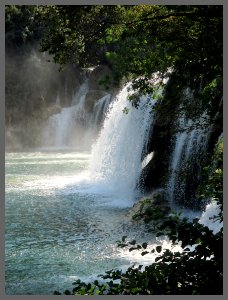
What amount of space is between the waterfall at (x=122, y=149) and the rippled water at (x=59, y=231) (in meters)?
0.82

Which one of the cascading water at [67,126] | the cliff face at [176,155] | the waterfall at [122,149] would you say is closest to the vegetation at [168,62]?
the cliff face at [176,155]

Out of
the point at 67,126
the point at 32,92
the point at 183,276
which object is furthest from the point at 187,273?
the point at 32,92

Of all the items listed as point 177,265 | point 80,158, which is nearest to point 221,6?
point 177,265

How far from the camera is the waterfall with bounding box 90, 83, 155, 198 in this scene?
60.4 feet

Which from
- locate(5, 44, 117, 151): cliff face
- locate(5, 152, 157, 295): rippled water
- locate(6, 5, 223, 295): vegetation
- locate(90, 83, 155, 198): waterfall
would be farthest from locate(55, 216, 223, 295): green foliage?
locate(5, 44, 117, 151): cliff face

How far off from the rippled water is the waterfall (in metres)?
0.82

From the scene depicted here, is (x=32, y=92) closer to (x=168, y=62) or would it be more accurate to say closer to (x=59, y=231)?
(x=59, y=231)

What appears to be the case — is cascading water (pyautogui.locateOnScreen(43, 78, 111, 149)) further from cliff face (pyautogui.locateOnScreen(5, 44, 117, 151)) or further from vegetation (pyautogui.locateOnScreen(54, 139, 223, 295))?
vegetation (pyautogui.locateOnScreen(54, 139, 223, 295))

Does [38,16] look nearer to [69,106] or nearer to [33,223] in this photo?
[33,223]

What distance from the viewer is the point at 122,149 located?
2034 centimetres

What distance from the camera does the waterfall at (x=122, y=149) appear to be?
18.4 meters

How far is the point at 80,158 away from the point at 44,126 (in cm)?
972

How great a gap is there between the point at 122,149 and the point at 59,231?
8.43 m

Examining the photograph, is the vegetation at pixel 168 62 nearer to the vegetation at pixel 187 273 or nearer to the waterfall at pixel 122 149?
the vegetation at pixel 187 273
